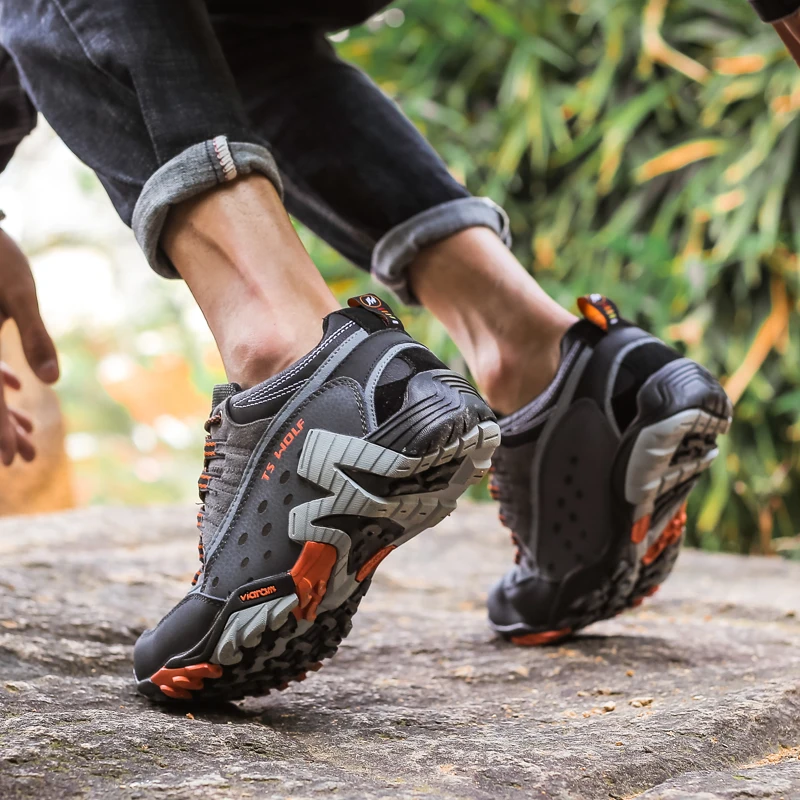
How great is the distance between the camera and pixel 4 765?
0.48 metres

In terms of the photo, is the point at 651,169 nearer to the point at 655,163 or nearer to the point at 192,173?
the point at 655,163

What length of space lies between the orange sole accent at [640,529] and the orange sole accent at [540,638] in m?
0.14

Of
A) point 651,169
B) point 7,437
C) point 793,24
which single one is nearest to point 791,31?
point 793,24

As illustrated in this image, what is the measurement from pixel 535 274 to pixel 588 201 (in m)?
0.23

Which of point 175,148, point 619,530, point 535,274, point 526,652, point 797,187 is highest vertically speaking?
point 797,187

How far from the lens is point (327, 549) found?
0.55 meters

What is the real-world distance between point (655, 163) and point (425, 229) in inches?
59.7

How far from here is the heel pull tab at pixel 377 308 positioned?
599 millimetres

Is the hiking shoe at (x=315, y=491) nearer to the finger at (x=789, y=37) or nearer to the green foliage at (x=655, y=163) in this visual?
the finger at (x=789, y=37)

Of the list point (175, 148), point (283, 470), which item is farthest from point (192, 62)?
point (283, 470)

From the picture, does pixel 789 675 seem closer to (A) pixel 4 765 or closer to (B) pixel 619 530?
(B) pixel 619 530

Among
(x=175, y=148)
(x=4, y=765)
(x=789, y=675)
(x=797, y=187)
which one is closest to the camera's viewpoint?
(x=4, y=765)

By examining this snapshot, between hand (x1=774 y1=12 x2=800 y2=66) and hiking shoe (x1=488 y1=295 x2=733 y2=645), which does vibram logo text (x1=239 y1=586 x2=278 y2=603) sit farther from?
hand (x1=774 y1=12 x2=800 y2=66)

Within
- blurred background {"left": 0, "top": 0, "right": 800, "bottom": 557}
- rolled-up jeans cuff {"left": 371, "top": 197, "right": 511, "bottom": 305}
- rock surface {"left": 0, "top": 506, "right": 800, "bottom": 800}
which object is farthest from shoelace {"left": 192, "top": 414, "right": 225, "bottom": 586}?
blurred background {"left": 0, "top": 0, "right": 800, "bottom": 557}
